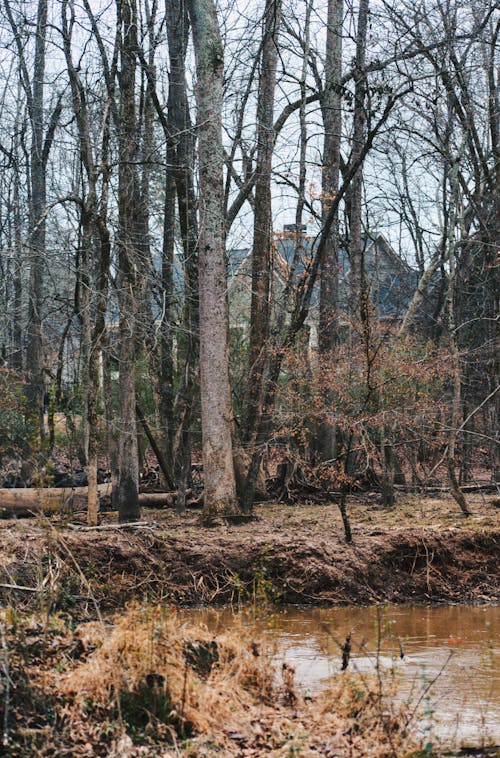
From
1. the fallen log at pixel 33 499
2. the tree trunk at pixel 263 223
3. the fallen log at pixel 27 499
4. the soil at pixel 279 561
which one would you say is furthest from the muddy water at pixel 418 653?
the tree trunk at pixel 263 223

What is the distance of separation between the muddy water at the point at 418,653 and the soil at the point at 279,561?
0.41m

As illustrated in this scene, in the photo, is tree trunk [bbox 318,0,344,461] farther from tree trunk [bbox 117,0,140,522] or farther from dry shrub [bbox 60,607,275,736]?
dry shrub [bbox 60,607,275,736]

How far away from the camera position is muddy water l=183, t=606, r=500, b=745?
621 centimetres

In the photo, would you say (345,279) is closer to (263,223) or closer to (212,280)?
(263,223)

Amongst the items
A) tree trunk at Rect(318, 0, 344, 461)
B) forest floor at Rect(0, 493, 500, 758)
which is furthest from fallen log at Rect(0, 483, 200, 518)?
tree trunk at Rect(318, 0, 344, 461)

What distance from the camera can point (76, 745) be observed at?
5.08 meters

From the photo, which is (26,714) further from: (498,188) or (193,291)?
(498,188)

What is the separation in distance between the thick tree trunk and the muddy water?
9.76 feet

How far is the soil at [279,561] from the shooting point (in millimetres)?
10875

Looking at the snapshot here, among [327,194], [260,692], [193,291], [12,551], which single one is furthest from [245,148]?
[260,692]

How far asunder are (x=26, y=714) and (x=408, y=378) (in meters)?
11.6

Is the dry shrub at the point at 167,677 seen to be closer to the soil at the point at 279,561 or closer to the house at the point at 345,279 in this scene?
the soil at the point at 279,561

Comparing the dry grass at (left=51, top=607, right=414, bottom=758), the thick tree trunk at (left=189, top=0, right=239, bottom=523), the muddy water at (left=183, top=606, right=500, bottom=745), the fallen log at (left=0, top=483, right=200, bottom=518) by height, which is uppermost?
the thick tree trunk at (left=189, top=0, right=239, bottom=523)

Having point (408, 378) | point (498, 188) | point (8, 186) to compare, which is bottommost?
point (408, 378)
